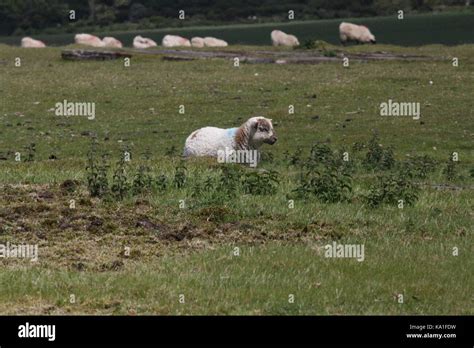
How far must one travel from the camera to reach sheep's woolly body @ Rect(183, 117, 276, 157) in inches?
977

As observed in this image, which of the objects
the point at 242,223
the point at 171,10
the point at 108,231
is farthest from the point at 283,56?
the point at 171,10

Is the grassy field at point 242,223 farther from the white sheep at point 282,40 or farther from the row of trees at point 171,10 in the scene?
the row of trees at point 171,10

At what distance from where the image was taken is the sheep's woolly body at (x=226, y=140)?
81.4ft

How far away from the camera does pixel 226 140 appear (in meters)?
25.2

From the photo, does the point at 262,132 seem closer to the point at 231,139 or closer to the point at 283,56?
the point at 231,139

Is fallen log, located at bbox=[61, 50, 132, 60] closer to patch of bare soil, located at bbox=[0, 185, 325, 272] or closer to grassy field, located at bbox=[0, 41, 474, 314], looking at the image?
grassy field, located at bbox=[0, 41, 474, 314]

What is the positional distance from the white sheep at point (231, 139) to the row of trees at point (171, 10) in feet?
374

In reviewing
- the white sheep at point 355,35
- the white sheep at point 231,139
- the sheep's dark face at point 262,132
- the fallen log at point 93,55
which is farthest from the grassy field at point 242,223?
the white sheep at point 355,35

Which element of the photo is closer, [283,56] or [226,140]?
[226,140]

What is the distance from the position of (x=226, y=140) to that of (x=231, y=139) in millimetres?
141

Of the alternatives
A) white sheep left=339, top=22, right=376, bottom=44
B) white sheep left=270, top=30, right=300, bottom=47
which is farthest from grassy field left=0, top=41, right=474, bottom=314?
white sheep left=270, top=30, right=300, bottom=47

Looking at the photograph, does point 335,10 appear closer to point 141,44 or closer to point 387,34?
point 387,34

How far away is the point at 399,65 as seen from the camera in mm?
48656
